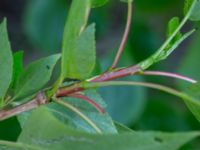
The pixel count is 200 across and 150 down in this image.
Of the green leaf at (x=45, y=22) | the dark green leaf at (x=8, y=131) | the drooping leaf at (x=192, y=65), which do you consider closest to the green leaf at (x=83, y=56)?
the dark green leaf at (x=8, y=131)

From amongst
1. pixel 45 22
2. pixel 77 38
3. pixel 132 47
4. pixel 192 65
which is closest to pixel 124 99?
pixel 192 65

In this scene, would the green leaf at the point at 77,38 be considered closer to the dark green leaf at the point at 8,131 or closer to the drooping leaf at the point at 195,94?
the drooping leaf at the point at 195,94

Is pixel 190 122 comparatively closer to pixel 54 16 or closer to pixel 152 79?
pixel 152 79

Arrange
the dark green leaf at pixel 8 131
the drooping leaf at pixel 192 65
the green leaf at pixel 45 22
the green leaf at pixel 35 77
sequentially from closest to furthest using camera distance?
the green leaf at pixel 35 77 < the dark green leaf at pixel 8 131 < the drooping leaf at pixel 192 65 < the green leaf at pixel 45 22

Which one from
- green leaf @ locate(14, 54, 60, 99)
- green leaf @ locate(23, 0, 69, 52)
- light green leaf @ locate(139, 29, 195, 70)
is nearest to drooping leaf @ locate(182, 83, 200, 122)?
light green leaf @ locate(139, 29, 195, 70)

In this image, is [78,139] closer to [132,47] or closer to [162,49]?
[162,49]

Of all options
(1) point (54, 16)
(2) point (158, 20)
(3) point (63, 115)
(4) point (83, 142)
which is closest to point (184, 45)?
(2) point (158, 20)

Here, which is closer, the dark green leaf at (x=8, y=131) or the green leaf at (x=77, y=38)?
the green leaf at (x=77, y=38)
